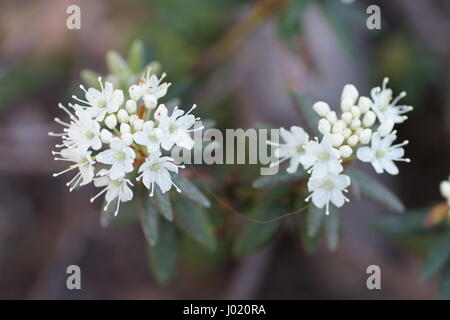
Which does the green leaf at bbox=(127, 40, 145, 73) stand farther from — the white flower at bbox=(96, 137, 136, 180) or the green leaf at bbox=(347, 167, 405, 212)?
the green leaf at bbox=(347, 167, 405, 212)

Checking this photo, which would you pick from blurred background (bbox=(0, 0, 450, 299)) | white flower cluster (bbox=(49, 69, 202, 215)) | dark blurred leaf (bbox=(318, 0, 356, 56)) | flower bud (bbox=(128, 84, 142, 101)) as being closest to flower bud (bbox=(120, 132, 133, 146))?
white flower cluster (bbox=(49, 69, 202, 215))

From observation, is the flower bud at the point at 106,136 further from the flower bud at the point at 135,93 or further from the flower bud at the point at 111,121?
the flower bud at the point at 135,93

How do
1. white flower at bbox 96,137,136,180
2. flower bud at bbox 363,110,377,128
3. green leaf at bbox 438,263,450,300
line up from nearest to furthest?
white flower at bbox 96,137,136,180 → flower bud at bbox 363,110,377,128 → green leaf at bbox 438,263,450,300

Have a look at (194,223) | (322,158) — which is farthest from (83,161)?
(322,158)

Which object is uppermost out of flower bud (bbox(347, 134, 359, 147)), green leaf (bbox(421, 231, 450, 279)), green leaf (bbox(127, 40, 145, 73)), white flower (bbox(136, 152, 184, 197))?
green leaf (bbox(127, 40, 145, 73))

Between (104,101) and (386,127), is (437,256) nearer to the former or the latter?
(386,127)

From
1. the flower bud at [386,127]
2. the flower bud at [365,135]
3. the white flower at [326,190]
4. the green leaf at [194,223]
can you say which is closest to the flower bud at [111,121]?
the green leaf at [194,223]

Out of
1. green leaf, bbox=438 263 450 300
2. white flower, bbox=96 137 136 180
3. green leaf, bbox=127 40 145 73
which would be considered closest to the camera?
white flower, bbox=96 137 136 180
